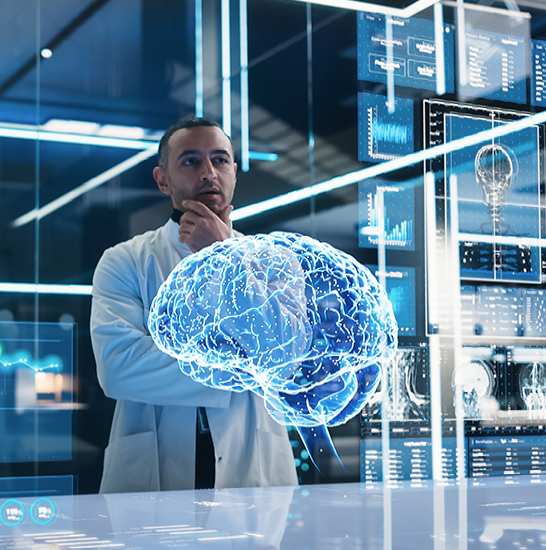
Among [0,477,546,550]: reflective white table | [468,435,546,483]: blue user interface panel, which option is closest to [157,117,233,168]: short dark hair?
[0,477,546,550]: reflective white table

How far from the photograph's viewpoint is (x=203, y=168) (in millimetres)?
2434

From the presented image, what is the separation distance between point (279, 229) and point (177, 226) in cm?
75

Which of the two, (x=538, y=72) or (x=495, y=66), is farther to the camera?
(x=538, y=72)

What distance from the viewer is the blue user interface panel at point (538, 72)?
388cm

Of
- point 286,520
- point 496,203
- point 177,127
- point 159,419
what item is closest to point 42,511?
point 286,520

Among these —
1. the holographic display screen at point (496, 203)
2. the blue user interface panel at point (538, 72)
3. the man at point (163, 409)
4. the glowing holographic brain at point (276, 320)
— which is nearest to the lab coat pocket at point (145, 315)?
the man at point (163, 409)

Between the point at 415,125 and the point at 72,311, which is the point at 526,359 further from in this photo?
the point at 72,311

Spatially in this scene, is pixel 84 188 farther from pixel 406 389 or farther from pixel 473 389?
pixel 473 389

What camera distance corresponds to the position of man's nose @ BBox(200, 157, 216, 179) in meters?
2.42

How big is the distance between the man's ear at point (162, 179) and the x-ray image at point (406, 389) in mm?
1365

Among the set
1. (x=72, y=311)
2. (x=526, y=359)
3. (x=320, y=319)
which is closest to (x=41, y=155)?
(x=72, y=311)

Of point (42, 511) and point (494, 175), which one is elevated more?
point (494, 175)

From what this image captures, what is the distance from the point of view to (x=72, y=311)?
9.25ft

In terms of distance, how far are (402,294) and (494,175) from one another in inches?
31.7
